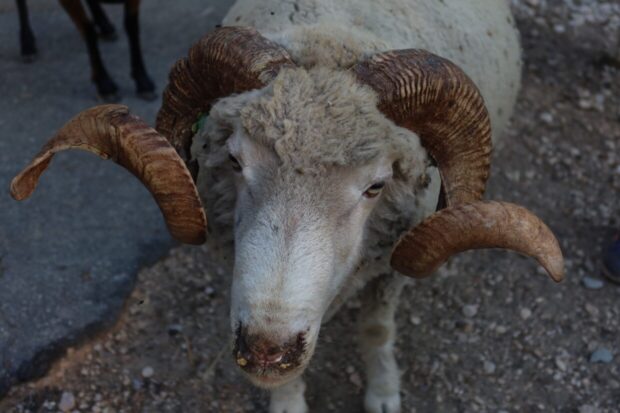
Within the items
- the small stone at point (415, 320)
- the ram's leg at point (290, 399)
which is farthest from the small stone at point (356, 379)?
the small stone at point (415, 320)

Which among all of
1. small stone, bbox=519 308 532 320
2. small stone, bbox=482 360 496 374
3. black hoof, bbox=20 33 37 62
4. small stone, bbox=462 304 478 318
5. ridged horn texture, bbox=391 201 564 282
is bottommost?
black hoof, bbox=20 33 37 62

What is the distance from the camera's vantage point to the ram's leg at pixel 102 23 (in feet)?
19.4

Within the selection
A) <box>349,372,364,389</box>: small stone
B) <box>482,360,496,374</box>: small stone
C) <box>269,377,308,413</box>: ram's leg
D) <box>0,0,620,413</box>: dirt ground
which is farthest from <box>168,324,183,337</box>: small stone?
<box>482,360,496,374</box>: small stone

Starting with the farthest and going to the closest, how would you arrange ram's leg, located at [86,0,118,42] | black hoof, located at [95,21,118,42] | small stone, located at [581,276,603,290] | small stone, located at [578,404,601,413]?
black hoof, located at [95,21,118,42] → ram's leg, located at [86,0,118,42] → small stone, located at [581,276,603,290] → small stone, located at [578,404,601,413]

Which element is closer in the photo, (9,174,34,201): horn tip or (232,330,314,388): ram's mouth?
(232,330,314,388): ram's mouth

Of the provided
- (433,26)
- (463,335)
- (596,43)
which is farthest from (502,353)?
(596,43)

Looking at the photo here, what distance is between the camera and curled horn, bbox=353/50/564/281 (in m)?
2.21

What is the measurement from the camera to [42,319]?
3582mm

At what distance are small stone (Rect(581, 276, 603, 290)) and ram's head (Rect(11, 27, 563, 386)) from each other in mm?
1911

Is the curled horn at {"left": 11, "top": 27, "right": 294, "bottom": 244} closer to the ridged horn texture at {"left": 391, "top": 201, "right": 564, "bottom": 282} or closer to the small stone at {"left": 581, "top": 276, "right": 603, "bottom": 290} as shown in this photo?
the ridged horn texture at {"left": 391, "top": 201, "right": 564, "bottom": 282}

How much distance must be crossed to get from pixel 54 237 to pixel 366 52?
2338 millimetres

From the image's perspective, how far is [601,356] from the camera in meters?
3.70

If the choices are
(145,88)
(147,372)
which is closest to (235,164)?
(147,372)

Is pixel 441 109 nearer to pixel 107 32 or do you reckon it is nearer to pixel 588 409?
pixel 588 409
